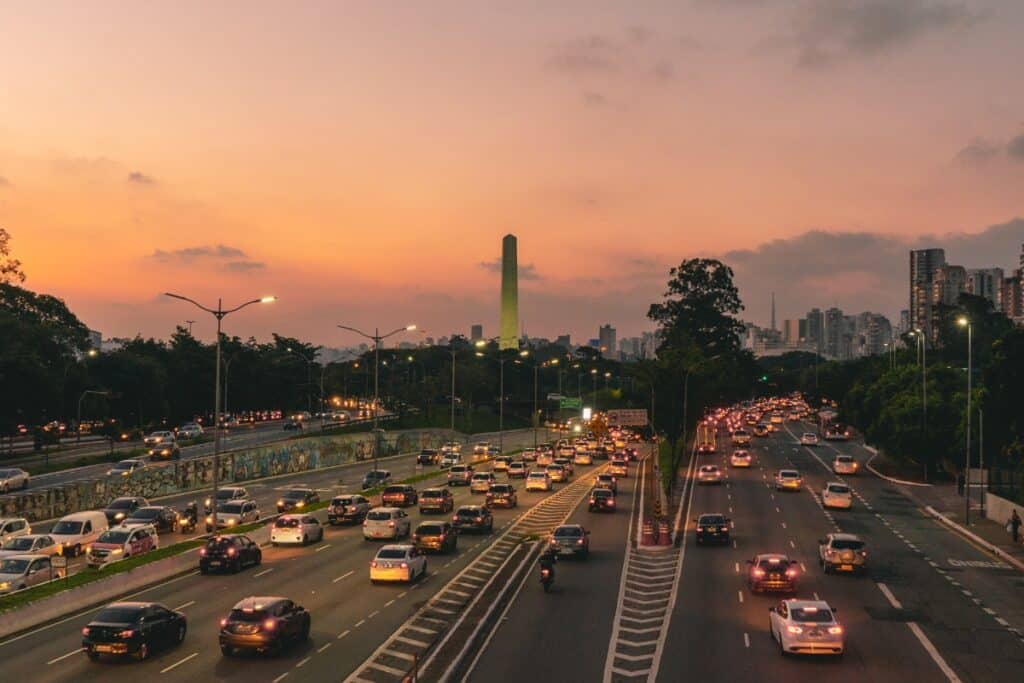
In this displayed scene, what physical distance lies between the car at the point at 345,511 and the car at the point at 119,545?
1264 centimetres

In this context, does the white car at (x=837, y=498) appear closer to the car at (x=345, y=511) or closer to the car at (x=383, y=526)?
the car at (x=383, y=526)

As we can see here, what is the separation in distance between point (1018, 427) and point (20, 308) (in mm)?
113077

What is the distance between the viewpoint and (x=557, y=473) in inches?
3123

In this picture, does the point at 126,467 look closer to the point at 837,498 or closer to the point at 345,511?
the point at 345,511

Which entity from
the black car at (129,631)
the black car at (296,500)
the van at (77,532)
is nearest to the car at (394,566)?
the black car at (129,631)

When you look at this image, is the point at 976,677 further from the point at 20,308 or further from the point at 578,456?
the point at 20,308

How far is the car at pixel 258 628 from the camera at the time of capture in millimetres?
24859

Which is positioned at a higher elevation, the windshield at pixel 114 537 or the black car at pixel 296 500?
the windshield at pixel 114 537

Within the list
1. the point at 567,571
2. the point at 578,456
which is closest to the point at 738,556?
the point at 567,571

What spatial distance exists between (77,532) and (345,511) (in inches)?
566

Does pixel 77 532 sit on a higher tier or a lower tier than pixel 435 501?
higher

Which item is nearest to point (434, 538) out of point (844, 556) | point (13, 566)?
point (13, 566)

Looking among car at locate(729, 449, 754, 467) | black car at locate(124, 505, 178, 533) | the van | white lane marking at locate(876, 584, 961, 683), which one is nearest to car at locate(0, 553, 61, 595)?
the van

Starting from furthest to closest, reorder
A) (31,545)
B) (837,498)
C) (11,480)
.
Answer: (11,480) → (837,498) → (31,545)
